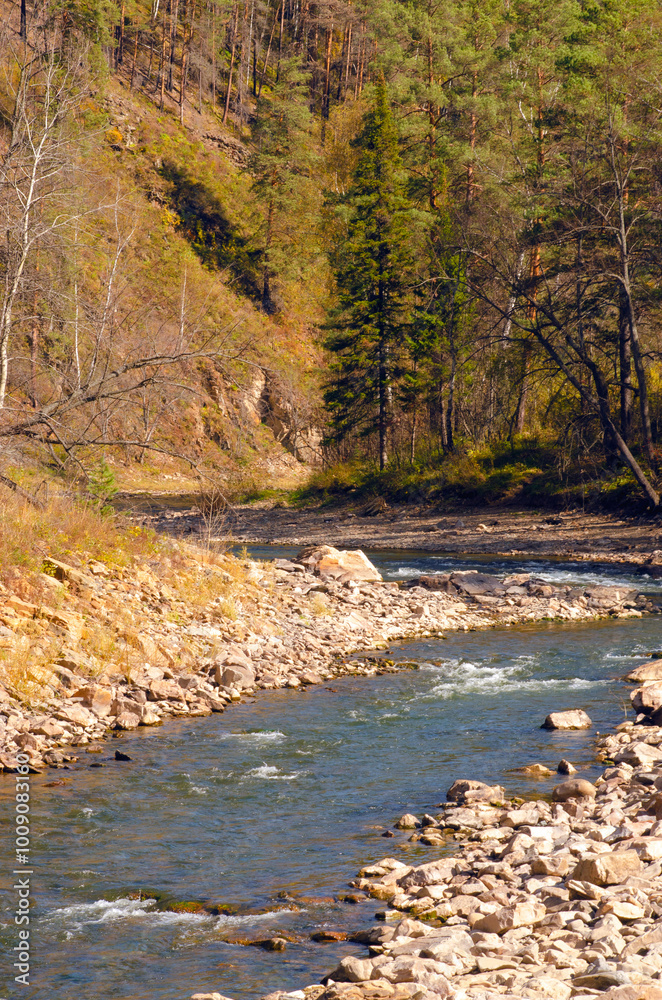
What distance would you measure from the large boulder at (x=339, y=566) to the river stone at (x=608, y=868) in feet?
40.9

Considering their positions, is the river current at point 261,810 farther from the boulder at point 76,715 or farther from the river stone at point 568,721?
the boulder at point 76,715

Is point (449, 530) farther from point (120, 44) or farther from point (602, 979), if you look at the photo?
point (120, 44)

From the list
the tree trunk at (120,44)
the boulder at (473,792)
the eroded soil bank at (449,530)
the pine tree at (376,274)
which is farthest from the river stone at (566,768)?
the tree trunk at (120,44)

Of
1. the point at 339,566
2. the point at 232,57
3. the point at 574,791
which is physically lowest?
the point at 574,791

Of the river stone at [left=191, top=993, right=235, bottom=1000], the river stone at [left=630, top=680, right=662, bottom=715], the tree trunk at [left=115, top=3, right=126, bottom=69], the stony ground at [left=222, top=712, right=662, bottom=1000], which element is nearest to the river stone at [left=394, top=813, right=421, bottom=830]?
the stony ground at [left=222, top=712, right=662, bottom=1000]

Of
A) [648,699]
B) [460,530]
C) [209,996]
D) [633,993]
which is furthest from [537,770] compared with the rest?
[460,530]

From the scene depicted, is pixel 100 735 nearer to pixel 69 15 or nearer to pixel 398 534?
pixel 398 534

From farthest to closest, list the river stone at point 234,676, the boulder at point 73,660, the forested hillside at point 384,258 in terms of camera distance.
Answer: the forested hillside at point 384,258
the river stone at point 234,676
the boulder at point 73,660

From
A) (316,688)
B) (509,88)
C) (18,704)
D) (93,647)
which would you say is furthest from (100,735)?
(509,88)

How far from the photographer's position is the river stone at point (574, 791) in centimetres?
803

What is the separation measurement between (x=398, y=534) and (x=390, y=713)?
19556 mm

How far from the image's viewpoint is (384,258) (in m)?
37.6

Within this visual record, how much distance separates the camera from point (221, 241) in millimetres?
63000

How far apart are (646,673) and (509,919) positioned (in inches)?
302
